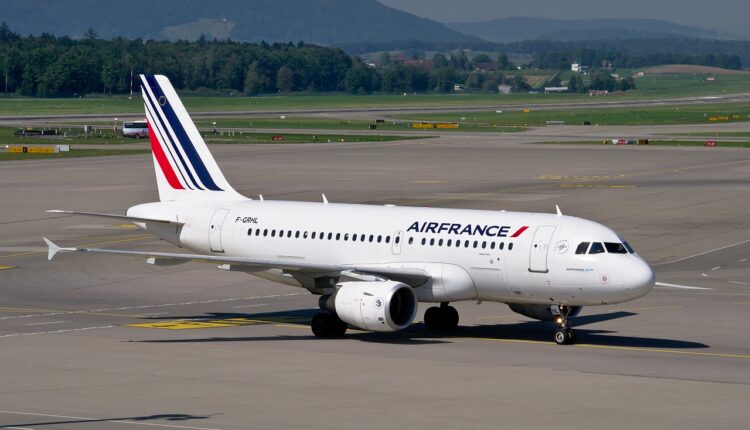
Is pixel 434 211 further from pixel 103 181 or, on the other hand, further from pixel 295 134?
pixel 295 134

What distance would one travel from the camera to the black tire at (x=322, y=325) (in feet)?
151

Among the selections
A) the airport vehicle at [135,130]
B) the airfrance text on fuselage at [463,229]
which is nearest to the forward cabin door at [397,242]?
the airfrance text on fuselage at [463,229]

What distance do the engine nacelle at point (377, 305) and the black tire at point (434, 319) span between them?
3.70 metres

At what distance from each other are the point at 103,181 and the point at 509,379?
265 ft

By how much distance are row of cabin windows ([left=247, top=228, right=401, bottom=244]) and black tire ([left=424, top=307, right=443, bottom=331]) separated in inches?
119

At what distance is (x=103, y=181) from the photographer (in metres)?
114

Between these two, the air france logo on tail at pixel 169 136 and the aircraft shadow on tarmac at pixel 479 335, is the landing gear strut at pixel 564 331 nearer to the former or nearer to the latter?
the aircraft shadow on tarmac at pixel 479 335

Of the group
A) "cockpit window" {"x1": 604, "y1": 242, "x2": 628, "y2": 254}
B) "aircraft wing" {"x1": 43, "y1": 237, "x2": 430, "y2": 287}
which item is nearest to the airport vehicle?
"aircraft wing" {"x1": 43, "y1": 237, "x2": 430, "y2": 287}

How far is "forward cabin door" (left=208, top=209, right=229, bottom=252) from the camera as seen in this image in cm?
5112

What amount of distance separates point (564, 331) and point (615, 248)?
3.22 meters

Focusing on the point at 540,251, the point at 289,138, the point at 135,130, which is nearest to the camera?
the point at 540,251

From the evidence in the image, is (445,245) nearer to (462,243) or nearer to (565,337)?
(462,243)

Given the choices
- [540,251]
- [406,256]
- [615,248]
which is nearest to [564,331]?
[540,251]

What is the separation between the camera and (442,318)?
47906 mm
